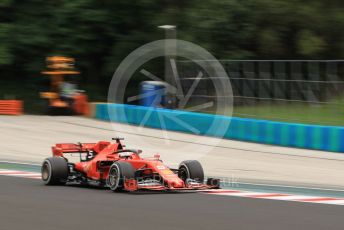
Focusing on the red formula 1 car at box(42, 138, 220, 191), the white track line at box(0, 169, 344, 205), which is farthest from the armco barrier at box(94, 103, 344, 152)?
the red formula 1 car at box(42, 138, 220, 191)

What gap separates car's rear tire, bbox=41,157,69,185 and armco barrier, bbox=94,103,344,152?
26.8 ft

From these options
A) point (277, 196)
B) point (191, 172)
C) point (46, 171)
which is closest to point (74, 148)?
point (46, 171)

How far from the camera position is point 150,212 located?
859 cm

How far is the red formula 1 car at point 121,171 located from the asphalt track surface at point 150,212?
0.19 m

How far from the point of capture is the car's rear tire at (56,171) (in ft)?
38.7

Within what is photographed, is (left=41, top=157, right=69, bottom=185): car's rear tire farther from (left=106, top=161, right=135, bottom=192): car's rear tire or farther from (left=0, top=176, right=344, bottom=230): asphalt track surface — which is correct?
(left=106, top=161, right=135, bottom=192): car's rear tire

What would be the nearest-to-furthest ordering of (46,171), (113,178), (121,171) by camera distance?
(121,171) → (113,178) → (46,171)

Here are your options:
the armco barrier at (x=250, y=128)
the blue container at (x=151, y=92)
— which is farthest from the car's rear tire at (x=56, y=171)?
the blue container at (x=151, y=92)

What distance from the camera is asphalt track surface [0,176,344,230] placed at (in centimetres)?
763

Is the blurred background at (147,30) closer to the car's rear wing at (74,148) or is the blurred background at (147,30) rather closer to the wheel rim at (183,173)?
the car's rear wing at (74,148)

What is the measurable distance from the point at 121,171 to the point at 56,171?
5.85 feet

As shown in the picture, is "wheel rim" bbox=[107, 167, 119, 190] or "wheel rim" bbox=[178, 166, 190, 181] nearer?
"wheel rim" bbox=[107, 167, 119, 190]

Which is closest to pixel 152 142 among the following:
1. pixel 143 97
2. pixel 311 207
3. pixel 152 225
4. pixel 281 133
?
pixel 281 133

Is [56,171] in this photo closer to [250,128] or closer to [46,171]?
[46,171]
